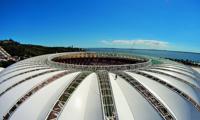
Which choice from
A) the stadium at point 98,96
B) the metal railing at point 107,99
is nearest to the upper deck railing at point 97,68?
the stadium at point 98,96

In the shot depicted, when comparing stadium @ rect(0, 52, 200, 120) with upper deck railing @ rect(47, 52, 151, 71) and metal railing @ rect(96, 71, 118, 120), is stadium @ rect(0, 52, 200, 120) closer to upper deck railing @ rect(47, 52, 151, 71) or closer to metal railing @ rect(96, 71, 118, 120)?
metal railing @ rect(96, 71, 118, 120)

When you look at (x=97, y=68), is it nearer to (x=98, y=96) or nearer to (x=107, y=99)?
(x=98, y=96)

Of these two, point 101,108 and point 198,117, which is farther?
point 198,117

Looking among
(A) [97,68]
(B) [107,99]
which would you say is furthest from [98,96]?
(A) [97,68]

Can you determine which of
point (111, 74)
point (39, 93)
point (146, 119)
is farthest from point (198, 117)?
point (39, 93)

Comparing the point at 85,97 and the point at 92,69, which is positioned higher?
the point at 92,69

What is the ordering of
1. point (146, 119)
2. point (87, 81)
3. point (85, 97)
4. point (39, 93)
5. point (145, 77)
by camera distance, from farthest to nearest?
point (145, 77) → point (87, 81) → point (39, 93) → point (85, 97) → point (146, 119)

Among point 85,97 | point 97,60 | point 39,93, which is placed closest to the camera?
point 85,97

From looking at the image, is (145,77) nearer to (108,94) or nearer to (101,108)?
(108,94)

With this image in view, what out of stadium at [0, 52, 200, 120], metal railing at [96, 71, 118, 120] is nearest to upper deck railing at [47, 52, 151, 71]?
stadium at [0, 52, 200, 120]
